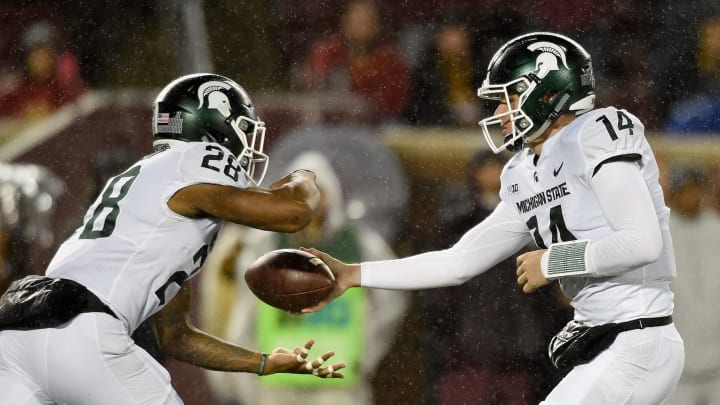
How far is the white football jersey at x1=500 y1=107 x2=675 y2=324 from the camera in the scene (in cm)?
308

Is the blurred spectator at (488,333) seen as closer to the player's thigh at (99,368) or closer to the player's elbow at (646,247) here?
the player's elbow at (646,247)

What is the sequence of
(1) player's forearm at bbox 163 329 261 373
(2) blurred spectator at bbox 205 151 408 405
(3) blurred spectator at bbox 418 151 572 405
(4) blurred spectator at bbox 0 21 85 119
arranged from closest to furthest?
(1) player's forearm at bbox 163 329 261 373
(3) blurred spectator at bbox 418 151 572 405
(2) blurred spectator at bbox 205 151 408 405
(4) blurred spectator at bbox 0 21 85 119

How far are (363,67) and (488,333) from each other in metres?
1.81

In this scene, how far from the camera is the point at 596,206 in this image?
3.13m

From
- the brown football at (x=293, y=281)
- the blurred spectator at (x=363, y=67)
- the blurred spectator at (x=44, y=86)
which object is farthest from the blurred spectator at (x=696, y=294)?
the blurred spectator at (x=44, y=86)

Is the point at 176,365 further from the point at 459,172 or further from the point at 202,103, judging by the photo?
the point at 202,103

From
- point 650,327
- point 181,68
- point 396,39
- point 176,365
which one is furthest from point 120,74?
point 650,327

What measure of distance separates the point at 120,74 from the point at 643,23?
313cm

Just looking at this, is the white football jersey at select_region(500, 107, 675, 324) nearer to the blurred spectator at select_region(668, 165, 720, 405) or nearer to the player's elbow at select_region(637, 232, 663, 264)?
the player's elbow at select_region(637, 232, 663, 264)

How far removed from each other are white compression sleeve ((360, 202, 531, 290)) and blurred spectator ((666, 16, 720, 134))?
2.38m

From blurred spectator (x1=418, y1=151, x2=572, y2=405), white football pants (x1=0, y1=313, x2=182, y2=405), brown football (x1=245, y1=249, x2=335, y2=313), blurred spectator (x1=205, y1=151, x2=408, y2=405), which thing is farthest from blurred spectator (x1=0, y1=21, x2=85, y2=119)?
white football pants (x1=0, y1=313, x2=182, y2=405)

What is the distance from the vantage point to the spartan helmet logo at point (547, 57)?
3.39 meters

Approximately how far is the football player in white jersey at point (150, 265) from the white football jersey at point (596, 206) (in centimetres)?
70

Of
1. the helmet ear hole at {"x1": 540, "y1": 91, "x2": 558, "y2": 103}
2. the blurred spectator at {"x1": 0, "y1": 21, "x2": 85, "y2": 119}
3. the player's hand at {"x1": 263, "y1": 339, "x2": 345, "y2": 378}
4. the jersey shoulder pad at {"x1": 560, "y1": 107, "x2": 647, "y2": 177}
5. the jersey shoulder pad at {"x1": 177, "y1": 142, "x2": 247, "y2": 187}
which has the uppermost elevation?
the helmet ear hole at {"x1": 540, "y1": 91, "x2": 558, "y2": 103}
